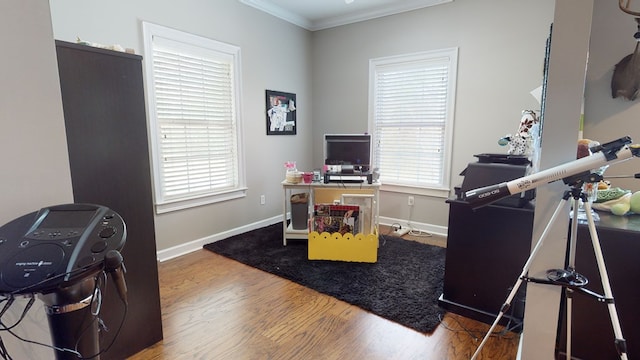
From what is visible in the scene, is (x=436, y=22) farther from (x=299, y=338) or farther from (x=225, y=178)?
(x=299, y=338)

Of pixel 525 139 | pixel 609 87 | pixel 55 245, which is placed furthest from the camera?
pixel 525 139

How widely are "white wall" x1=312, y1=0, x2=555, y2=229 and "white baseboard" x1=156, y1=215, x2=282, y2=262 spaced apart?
5.44 ft

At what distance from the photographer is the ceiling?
362 centimetres

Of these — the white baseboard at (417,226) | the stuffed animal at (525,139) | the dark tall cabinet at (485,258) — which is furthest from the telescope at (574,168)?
the white baseboard at (417,226)

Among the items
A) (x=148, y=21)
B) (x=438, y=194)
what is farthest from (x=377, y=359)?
(x=148, y=21)

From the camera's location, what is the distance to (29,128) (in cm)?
94

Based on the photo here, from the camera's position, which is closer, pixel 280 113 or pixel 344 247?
pixel 344 247

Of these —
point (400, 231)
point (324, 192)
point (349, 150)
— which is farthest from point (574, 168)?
point (400, 231)

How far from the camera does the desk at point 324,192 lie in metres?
3.13

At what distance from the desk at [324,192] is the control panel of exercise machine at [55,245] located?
7.33ft

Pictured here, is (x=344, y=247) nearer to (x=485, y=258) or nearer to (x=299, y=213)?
(x=299, y=213)

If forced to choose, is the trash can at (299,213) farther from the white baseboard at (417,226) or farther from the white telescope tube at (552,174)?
the white telescope tube at (552,174)

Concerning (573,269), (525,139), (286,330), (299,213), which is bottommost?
(286,330)

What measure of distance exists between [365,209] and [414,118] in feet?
4.95
